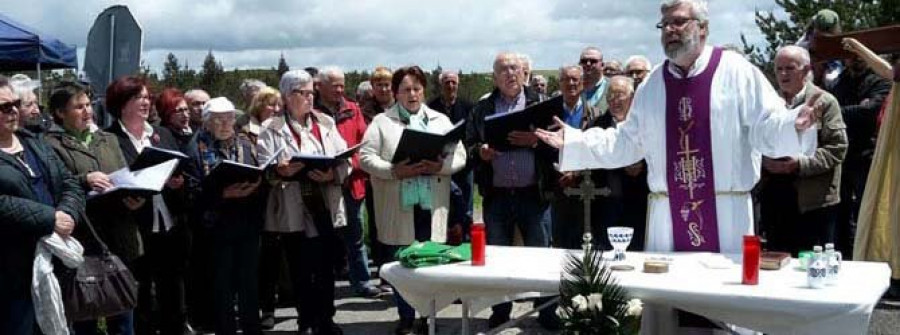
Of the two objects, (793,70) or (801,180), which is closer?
(793,70)

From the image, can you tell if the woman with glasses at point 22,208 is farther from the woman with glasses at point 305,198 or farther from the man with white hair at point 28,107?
the woman with glasses at point 305,198

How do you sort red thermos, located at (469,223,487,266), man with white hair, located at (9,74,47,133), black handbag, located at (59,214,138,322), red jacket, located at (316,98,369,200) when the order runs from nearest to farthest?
1. red thermos, located at (469,223,487,266)
2. black handbag, located at (59,214,138,322)
3. man with white hair, located at (9,74,47,133)
4. red jacket, located at (316,98,369,200)

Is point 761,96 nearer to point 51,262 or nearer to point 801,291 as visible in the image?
point 801,291

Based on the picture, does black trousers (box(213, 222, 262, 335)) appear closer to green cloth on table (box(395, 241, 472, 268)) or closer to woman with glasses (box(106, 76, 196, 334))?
woman with glasses (box(106, 76, 196, 334))

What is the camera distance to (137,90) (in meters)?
6.08

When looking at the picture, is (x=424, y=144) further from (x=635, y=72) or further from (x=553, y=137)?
(x=635, y=72)

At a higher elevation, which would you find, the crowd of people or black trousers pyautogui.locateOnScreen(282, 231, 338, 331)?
the crowd of people

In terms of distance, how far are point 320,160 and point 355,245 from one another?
2.14 metres

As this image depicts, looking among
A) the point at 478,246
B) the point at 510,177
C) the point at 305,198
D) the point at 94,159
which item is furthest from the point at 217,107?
the point at 478,246

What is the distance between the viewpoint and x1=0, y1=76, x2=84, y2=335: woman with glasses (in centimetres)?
475

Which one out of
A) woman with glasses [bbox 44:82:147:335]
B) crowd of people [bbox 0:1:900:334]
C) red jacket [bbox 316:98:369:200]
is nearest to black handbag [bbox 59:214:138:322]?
woman with glasses [bbox 44:82:147:335]

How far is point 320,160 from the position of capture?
19.8ft

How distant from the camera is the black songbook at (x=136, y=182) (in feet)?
17.8

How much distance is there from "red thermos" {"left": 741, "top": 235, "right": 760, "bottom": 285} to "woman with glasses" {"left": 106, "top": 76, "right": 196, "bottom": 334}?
350 cm
